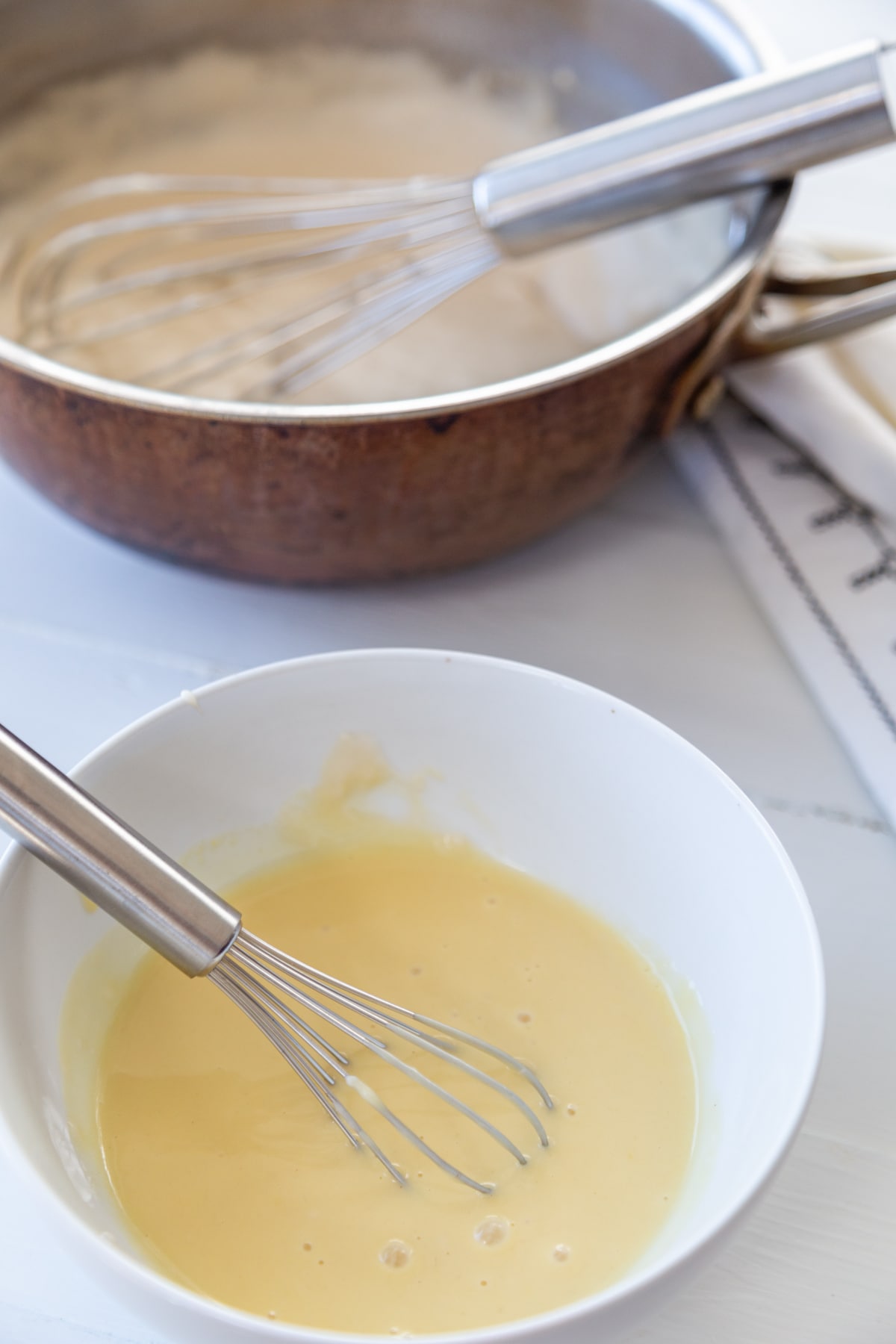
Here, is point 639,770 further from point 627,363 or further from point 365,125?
point 365,125

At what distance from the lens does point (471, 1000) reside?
0.46 metres

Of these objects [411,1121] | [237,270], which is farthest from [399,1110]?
[237,270]

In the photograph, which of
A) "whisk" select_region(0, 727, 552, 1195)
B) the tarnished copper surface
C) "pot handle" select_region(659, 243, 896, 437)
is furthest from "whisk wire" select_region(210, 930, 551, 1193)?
"pot handle" select_region(659, 243, 896, 437)

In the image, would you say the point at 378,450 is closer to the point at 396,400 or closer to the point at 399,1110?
the point at 396,400

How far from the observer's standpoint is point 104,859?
38 cm

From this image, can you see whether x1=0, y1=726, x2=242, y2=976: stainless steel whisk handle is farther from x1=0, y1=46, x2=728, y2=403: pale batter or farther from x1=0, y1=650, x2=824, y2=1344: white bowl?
x1=0, y1=46, x2=728, y2=403: pale batter

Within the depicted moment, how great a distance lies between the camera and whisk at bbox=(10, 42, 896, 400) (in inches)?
22.3

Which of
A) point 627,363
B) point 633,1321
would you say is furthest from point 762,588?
point 633,1321

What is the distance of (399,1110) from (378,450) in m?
0.25

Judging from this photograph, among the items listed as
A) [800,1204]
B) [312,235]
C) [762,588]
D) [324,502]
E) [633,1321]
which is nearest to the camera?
[633,1321]

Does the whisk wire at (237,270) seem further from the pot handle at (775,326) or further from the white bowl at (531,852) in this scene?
the white bowl at (531,852)

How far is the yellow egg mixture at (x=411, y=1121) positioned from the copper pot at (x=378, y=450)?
0.15 m

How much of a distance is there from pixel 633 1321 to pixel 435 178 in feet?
2.31

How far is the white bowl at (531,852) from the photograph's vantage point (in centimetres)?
36
